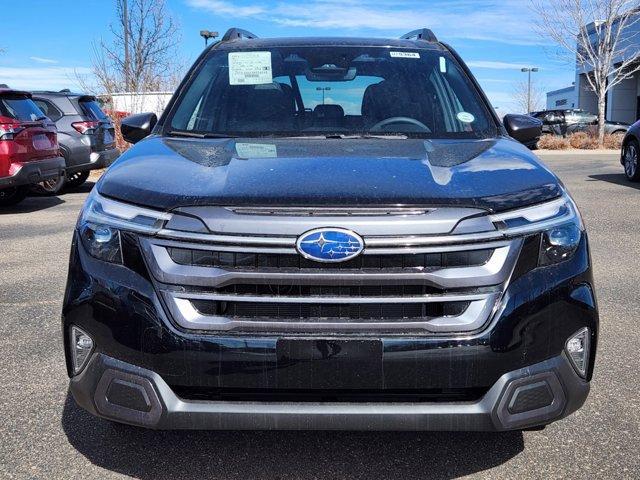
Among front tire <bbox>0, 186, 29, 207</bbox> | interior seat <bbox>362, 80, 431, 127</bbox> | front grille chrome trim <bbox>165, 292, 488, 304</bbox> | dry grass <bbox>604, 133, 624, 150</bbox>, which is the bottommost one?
dry grass <bbox>604, 133, 624, 150</bbox>

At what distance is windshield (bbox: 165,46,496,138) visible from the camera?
352 centimetres

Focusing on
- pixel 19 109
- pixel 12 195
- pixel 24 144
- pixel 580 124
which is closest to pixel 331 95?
pixel 24 144

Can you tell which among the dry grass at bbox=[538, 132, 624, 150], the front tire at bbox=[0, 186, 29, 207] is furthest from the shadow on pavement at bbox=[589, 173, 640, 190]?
the dry grass at bbox=[538, 132, 624, 150]

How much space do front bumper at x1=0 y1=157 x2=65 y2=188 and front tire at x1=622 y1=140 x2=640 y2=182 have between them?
9.98 m

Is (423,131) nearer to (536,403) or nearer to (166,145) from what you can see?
(166,145)

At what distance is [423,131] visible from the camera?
3457 millimetres

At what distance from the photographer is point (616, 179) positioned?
13.8 metres

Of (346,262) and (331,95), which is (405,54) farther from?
(346,262)

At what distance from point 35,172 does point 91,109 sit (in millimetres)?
3403

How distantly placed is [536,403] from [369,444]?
2.71ft

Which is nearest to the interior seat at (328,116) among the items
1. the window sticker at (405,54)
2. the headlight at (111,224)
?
the window sticker at (405,54)

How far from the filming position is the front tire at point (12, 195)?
35.6 ft

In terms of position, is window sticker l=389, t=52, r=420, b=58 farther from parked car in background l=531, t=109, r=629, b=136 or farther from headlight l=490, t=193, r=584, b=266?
parked car in background l=531, t=109, r=629, b=136

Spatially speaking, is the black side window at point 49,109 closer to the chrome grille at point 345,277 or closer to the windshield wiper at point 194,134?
the windshield wiper at point 194,134
